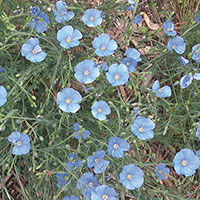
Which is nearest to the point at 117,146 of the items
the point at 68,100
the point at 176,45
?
the point at 68,100

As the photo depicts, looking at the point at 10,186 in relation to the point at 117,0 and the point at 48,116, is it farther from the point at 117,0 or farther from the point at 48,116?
the point at 117,0

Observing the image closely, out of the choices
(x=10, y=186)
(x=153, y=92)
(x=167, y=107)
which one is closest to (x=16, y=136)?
(x=10, y=186)

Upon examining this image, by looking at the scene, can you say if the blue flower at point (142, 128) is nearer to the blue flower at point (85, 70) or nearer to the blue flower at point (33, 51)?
the blue flower at point (85, 70)

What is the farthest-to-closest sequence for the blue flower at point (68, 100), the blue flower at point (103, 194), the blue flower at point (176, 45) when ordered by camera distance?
the blue flower at point (176, 45), the blue flower at point (68, 100), the blue flower at point (103, 194)

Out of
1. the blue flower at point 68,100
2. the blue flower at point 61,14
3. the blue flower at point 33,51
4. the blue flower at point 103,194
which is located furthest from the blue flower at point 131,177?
the blue flower at point 61,14

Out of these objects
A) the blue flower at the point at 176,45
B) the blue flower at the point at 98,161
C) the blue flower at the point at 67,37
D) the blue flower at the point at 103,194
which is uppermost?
the blue flower at the point at 67,37

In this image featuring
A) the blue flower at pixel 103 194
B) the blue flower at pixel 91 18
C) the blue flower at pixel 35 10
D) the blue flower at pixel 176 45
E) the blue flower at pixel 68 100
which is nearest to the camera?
the blue flower at pixel 103 194

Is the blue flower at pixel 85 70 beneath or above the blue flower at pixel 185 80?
above
